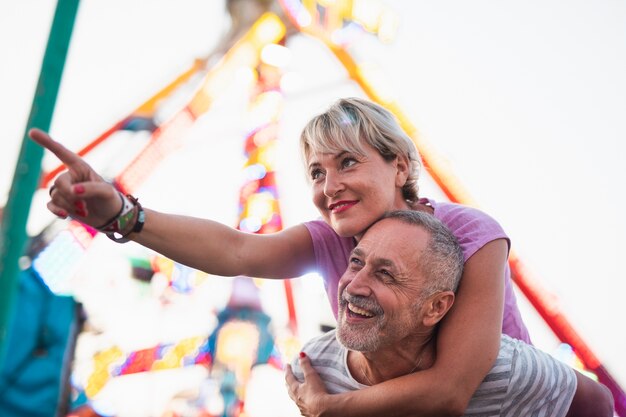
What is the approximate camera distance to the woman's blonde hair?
2.03 metres

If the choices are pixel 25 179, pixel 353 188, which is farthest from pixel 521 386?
pixel 25 179

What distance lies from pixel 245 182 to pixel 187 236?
435 centimetres

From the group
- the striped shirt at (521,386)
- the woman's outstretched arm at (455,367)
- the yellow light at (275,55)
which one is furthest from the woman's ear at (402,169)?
the yellow light at (275,55)

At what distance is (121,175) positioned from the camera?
17.9 feet

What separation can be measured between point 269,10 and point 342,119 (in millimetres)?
4983

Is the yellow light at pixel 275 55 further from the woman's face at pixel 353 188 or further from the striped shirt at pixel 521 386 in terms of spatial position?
the striped shirt at pixel 521 386

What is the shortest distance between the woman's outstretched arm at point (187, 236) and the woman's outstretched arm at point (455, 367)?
0.45 m

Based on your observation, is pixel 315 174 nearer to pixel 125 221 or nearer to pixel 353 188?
pixel 353 188

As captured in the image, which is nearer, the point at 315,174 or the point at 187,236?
the point at 187,236

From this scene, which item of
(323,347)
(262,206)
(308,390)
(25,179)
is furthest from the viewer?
(262,206)

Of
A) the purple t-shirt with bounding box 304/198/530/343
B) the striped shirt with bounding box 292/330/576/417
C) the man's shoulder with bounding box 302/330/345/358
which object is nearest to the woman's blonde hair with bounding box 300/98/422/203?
the purple t-shirt with bounding box 304/198/530/343

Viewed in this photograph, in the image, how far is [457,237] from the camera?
1.97m

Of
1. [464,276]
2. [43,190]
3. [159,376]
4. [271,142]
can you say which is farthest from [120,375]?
[464,276]

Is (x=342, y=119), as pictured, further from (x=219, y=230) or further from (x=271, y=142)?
(x=271, y=142)
